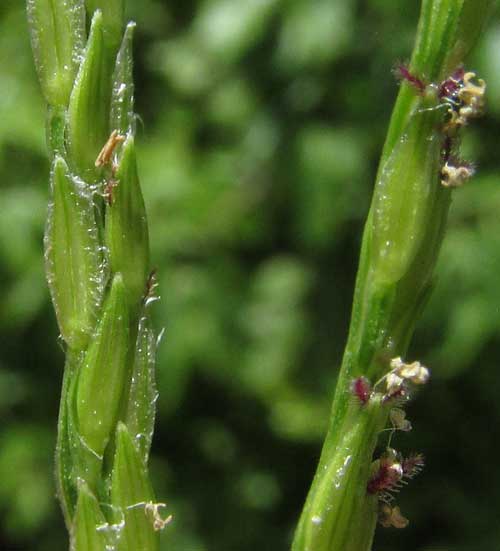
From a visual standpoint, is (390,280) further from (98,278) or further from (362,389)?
(98,278)

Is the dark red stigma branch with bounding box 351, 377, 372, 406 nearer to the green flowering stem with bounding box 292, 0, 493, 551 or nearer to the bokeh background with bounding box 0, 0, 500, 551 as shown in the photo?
the green flowering stem with bounding box 292, 0, 493, 551

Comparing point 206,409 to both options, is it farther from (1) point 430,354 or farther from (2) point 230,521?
(1) point 430,354

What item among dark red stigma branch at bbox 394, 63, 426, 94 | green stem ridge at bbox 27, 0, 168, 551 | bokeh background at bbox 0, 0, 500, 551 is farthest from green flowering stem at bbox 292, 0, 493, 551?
bokeh background at bbox 0, 0, 500, 551

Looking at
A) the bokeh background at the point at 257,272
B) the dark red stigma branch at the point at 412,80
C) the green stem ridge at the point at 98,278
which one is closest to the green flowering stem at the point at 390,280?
the dark red stigma branch at the point at 412,80

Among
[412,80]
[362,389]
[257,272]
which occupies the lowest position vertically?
[257,272]

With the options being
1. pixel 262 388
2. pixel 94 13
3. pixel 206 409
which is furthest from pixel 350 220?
pixel 94 13

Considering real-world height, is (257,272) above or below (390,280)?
below

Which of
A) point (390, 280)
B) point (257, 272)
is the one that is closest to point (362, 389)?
point (390, 280)
